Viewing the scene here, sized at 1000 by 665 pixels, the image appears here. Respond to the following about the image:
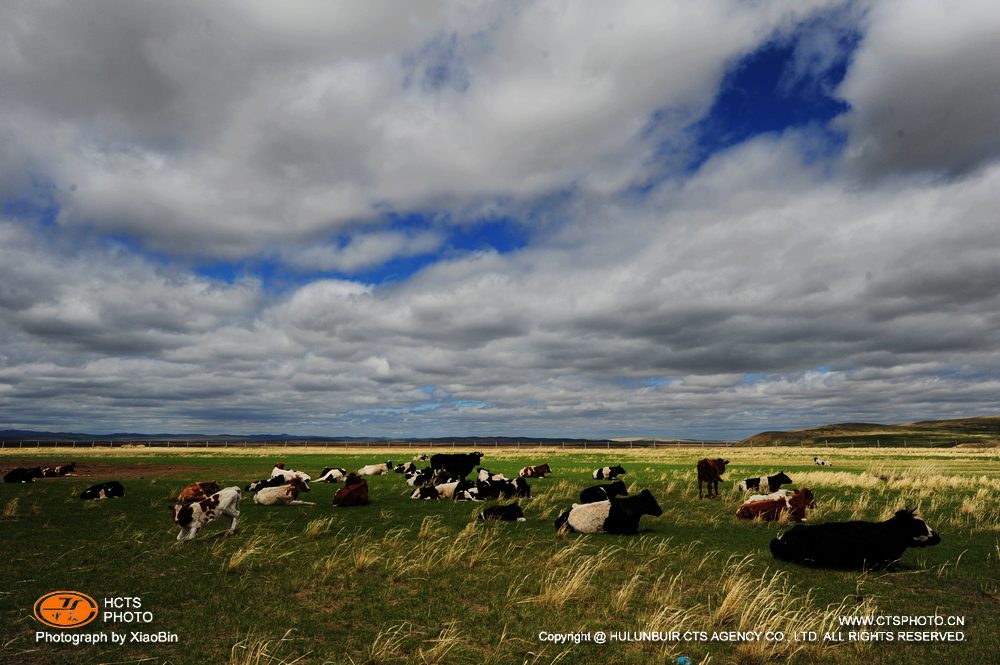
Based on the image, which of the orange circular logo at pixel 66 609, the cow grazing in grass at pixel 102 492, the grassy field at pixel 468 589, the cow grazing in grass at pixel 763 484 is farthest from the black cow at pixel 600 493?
the cow grazing in grass at pixel 102 492

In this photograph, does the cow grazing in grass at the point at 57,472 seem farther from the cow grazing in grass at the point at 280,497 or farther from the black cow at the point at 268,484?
the cow grazing in grass at the point at 280,497

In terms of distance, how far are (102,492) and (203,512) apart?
503 inches

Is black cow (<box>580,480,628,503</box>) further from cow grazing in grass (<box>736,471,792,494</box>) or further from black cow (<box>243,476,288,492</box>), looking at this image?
black cow (<box>243,476,288,492</box>)

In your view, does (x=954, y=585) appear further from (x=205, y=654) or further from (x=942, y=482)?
(x=942, y=482)

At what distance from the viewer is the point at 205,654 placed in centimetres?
661

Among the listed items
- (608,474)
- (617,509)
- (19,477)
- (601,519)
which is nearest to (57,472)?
(19,477)

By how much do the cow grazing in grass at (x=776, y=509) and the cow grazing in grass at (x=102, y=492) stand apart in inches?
961

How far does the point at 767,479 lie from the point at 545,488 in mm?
10138

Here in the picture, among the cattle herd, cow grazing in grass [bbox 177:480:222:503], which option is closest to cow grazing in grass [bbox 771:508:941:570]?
the cattle herd

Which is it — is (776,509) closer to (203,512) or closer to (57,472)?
(203,512)

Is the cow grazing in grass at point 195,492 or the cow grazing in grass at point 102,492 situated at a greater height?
the cow grazing in grass at point 195,492

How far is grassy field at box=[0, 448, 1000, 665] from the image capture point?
673 centimetres

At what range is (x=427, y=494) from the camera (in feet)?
74.8

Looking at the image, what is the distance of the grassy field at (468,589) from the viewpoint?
22.1ft
